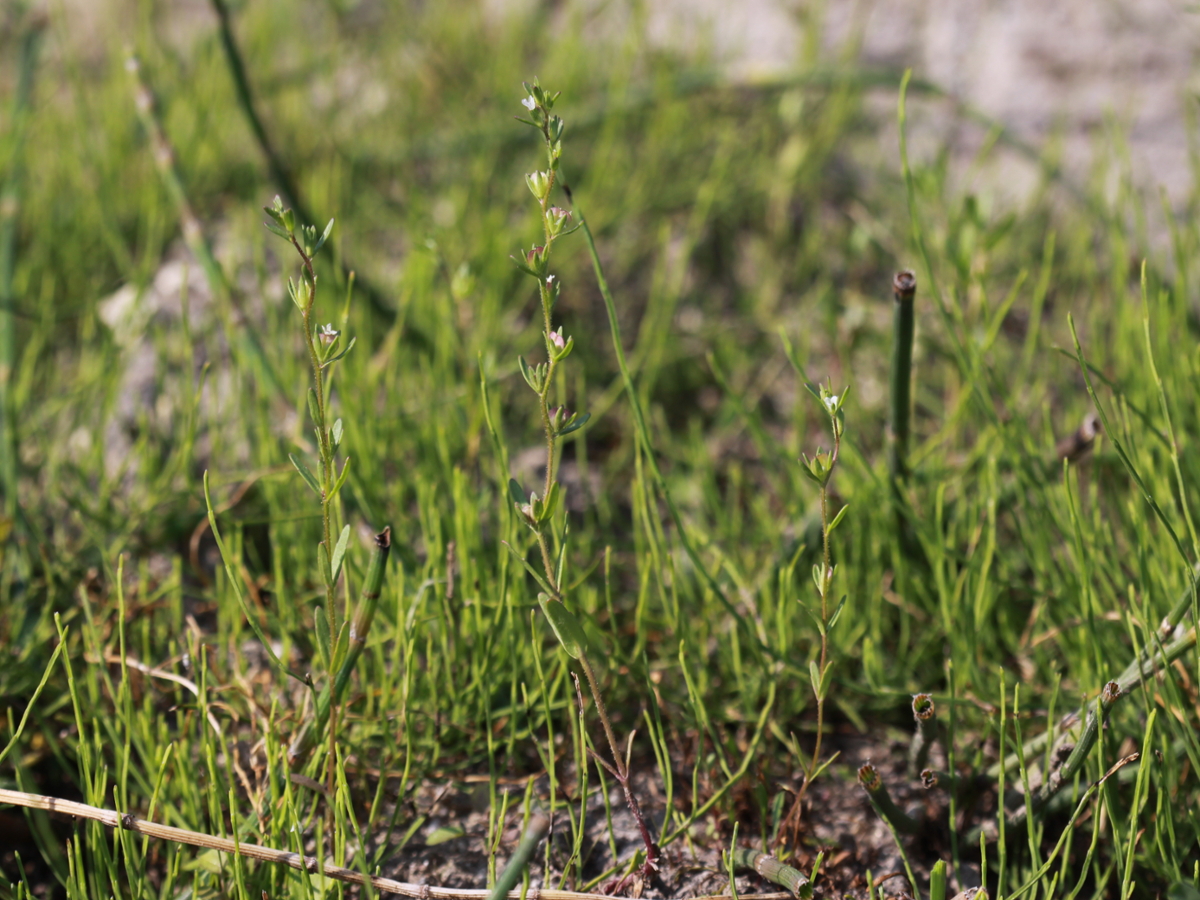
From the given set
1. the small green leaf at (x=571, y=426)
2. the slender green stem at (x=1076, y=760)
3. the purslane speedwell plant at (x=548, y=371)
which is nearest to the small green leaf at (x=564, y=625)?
the purslane speedwell plant at (x=548, y=371)

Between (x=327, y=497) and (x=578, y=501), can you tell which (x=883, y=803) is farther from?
(x=578, y=501)

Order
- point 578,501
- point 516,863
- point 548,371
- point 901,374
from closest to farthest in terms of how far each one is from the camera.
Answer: point 516,863 → point 548,371 → point 901,374 → point 578,501

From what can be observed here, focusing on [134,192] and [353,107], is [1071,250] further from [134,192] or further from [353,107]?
[134,192]

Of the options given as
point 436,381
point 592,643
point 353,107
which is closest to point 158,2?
point 353,107

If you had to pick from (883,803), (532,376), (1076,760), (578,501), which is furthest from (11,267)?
(1076,760)

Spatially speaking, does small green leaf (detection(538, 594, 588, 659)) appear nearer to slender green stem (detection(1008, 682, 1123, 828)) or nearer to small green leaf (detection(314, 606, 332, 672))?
small green leaf (detection(314, 606, 332, 672))

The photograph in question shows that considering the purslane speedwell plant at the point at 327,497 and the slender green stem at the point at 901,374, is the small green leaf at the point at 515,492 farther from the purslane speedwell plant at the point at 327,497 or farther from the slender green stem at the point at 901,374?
the slender green stem at the point at 901,374

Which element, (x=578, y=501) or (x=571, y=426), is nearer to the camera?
(x=571, y=426)
